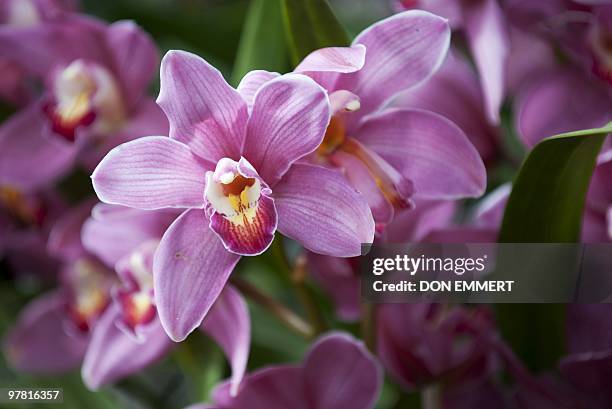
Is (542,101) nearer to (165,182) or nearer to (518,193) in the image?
(518,193)

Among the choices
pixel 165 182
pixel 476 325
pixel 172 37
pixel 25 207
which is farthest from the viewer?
pixel 172 37

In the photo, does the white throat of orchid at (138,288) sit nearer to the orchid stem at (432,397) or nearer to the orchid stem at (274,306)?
the orchid stem at (274,306)

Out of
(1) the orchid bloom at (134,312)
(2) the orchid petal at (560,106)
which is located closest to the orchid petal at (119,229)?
(1) the orchid bloom at (134,312)

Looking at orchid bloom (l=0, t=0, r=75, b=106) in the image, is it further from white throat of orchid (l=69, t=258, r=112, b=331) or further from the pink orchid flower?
the pink orchid flower

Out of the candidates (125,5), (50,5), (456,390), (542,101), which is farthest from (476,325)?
(125,5)

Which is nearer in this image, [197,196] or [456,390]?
[197,196]

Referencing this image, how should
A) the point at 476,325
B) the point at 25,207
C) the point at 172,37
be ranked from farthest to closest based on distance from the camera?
the point at 172,37
the point at 25,207
the point at 476,325
